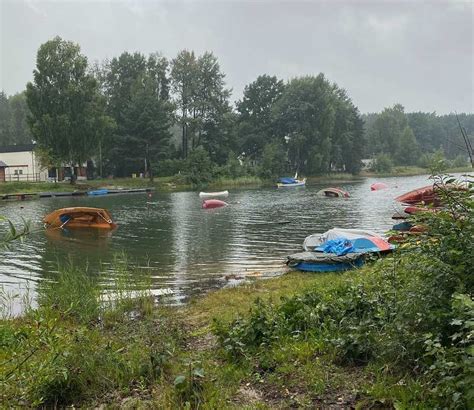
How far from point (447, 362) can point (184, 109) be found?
88.7 meters

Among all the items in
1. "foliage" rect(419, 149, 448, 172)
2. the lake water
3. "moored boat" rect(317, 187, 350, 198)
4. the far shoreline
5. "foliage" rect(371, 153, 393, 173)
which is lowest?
the lake water

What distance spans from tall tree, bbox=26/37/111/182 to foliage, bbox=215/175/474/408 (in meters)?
64.5

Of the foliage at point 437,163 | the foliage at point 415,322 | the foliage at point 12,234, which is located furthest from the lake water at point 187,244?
the foliage at point 437,163

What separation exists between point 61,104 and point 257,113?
48.1m

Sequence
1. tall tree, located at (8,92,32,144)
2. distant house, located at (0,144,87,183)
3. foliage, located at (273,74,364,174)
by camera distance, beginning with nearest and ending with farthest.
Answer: distant house, located at (0,144,87,183)
foliage, located at (273,74,364,174)
tall tree, located at (8,92,32,144)

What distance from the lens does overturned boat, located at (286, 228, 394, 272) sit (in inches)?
560

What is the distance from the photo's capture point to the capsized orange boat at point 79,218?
94.6 ft

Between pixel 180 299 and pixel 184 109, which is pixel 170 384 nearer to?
pixel 180 299

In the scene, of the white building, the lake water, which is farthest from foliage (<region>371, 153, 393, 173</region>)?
the lake water

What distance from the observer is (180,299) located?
480 inches

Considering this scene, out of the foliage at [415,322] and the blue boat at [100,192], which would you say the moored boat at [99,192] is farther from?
the foliage at [415,322]

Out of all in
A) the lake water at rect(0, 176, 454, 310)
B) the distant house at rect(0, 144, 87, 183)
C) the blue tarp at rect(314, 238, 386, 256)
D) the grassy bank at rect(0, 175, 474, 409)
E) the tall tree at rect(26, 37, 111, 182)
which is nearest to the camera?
the grassy bank at rect(0, 175, 474, 409)

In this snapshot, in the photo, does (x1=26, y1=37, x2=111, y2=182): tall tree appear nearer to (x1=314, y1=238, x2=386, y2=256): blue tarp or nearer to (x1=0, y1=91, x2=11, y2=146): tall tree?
(x1=0, y1=91, x2=11, y2=146): tall tree

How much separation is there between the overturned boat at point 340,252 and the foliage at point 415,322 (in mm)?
7524
